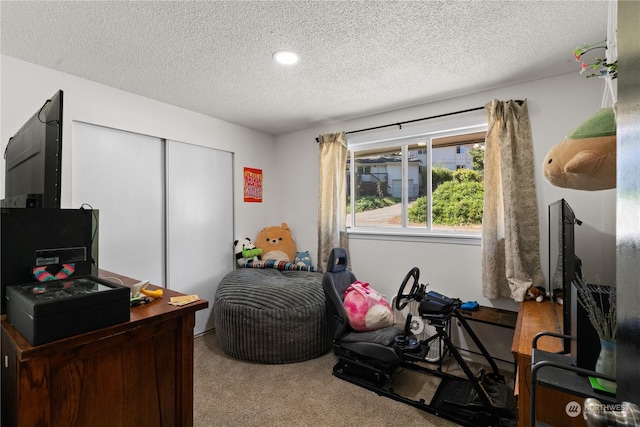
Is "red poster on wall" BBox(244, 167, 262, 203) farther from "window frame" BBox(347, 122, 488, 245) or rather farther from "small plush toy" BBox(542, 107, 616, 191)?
"small plush toy" BBox(542, 107, 616, 191)

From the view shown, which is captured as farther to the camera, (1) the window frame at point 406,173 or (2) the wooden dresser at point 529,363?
(1) the window frame at point 406,173

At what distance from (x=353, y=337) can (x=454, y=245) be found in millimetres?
1298

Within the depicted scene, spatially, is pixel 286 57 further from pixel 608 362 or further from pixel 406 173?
pixel 608 362

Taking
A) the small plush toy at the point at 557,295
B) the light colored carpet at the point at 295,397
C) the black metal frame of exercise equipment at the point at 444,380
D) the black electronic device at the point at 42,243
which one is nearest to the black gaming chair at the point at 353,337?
the black metal frame of exercise equipment at the point at 444,380

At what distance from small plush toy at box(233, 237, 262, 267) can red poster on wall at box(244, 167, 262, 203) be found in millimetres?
566

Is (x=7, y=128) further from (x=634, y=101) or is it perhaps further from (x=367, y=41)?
(x=634, y=101)

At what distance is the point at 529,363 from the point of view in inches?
50.9

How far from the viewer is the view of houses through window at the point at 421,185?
2.83 metres

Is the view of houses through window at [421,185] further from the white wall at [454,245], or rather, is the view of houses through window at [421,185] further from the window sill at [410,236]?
the white wall at [454,245]

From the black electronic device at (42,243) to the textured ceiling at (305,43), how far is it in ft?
3.77

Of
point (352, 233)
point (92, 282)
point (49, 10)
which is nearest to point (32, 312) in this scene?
point (92, 282)

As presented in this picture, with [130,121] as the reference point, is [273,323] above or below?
below

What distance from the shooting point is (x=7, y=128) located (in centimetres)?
207

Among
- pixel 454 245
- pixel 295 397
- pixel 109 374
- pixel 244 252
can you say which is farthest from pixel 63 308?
pixel 454 245
